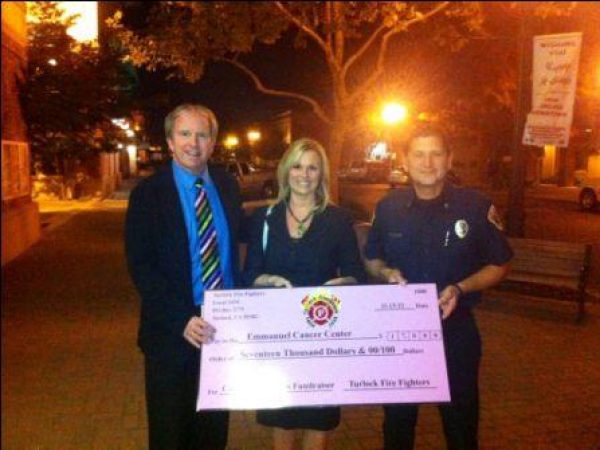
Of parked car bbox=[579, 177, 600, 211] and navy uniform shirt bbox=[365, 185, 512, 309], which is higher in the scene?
navy uniform shirt bbox=[365, 185, 512, 309]

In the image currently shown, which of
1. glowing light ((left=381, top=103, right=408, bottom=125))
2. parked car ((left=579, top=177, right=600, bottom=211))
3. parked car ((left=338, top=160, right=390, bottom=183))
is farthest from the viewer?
parked car ((left=338, top=160, right=390, bottom=183))

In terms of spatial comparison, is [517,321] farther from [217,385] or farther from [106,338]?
[217,385]

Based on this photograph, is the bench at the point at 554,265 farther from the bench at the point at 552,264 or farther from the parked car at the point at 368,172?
the parked car at the point at 368,172

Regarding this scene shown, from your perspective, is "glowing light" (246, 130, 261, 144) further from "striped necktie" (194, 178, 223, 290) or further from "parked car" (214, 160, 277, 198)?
"striped necktie" (194, 178, 223, 290)

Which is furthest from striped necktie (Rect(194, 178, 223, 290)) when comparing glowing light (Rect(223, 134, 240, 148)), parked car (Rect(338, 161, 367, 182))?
glowing light (Rect(223, 134, 240, 148))

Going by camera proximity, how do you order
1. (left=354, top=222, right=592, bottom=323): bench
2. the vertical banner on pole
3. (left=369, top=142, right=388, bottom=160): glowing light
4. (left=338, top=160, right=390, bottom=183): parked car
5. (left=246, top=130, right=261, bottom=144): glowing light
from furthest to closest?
(left=246, top=130, right=261, bottom=144): glowing light, (left=369, top=142, right=388, bottom=160): glowing light, (left=338, top=160, right=390, bottom=183): parked car, (left=354, top=222, right=592, bottom=323): bench, the vertical banner on pole

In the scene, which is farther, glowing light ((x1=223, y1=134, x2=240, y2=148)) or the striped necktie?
glowing light ((x1=223, y1=134, x2=240, y2=148))

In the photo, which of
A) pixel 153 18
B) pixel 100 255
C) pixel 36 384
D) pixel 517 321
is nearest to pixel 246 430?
pixel 36 384

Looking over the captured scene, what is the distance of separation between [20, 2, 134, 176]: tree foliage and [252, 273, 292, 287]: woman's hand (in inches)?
49.1

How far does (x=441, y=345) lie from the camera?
3.06 metres

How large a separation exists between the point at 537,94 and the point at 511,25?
1917 millimetres

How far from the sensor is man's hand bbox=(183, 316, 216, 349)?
114 inches

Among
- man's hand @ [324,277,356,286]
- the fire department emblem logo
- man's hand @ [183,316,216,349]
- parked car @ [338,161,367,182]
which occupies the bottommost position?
parked car @ [338,161,367,182]

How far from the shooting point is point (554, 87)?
4.70 metres
